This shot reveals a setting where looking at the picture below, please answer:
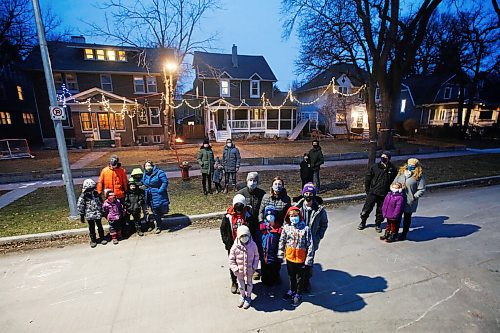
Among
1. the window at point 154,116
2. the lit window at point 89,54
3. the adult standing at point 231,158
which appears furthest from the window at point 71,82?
the adult standing at point 231,158

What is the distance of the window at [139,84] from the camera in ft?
78.5

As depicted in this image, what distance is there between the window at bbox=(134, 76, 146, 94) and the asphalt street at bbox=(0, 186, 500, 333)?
2189cm

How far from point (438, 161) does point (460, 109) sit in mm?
17795

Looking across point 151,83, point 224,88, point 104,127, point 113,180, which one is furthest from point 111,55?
point 113,180

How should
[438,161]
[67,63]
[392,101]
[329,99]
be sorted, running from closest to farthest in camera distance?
[438,161]
[392,101]
[67,63]
[329,99]

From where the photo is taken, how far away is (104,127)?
21.8m

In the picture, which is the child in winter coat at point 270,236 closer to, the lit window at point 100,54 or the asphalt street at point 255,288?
the asphalt street at point 255,288

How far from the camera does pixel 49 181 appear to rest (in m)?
10.9

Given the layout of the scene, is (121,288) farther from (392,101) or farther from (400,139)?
(400,139)

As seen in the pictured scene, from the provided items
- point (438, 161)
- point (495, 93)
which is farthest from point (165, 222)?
point (495, 93)

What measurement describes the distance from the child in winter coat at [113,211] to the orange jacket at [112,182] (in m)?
0.20

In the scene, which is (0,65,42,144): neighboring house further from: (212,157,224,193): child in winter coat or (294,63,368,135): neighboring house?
(294,63,368,135): neighboring house

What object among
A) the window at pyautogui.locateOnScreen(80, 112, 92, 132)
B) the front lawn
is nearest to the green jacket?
the front lawn

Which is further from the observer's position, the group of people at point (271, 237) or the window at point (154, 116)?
the window at point (154, 116)
